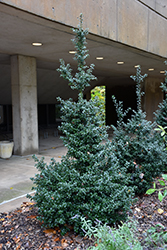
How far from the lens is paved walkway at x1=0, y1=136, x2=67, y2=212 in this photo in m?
4.51

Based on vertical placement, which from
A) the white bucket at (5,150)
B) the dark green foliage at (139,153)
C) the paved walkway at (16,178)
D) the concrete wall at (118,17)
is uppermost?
the concrete wall at (118,17)

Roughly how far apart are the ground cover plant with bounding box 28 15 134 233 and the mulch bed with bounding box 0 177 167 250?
13 centimetres

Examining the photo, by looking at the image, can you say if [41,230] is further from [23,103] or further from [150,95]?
[150,95]

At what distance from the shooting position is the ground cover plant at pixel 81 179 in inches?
119

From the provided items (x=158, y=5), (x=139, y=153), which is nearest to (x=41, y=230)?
(x=139, y=153)

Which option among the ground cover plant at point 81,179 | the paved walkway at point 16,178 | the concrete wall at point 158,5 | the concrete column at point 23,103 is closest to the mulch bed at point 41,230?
the ground cover plant at point 81,179

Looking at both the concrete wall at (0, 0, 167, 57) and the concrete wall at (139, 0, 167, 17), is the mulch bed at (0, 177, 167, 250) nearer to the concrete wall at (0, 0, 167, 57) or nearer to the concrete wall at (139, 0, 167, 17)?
the concrete wall at (0, 0, 167, 57)

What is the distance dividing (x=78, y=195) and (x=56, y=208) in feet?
1.01

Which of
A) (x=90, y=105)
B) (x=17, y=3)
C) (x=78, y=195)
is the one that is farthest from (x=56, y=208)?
(x=17, y=3)

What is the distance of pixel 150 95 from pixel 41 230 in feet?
51.1

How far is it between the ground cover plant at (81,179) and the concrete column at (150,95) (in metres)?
14.5

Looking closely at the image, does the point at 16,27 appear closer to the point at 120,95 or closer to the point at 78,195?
the point at 78,195

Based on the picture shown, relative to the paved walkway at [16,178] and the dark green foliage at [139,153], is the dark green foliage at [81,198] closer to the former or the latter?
the dark green foliage at [139,153]

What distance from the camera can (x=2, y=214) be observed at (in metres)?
3.91
